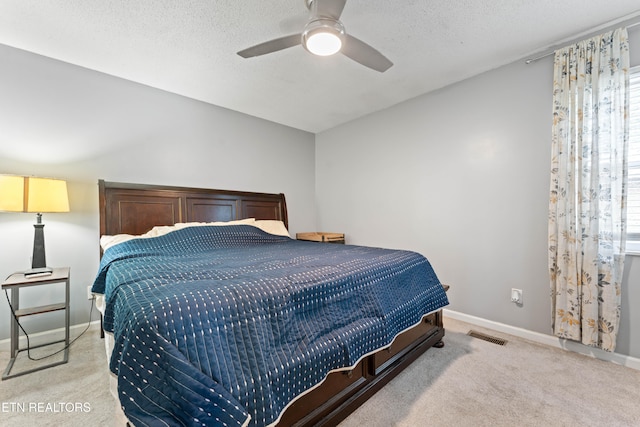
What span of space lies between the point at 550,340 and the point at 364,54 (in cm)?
273

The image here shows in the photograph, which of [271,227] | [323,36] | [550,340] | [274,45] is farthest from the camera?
[271,227]

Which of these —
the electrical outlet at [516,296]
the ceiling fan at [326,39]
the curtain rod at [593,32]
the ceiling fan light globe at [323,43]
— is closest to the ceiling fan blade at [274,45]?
the ceiling fan at [326,39]

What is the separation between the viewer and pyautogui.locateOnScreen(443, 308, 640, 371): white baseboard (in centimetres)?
196

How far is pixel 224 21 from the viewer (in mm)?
1952

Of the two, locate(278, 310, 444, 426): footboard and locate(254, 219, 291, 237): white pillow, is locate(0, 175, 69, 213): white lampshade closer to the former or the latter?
locate(254, 219, 291, 237): white pillow

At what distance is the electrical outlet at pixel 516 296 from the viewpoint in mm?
2480

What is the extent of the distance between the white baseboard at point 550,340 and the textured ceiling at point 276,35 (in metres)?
2.45

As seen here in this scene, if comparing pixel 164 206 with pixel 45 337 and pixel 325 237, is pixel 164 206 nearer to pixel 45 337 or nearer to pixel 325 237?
pixel 45 337

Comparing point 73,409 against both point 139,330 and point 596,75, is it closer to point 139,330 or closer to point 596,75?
point 139,330

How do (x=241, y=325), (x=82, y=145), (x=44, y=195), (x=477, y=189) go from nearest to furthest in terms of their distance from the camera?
1. (x=241, y=325)
2. (x=44, y=195)
3. (x=82, y=145)
4. (x=477, y=189)

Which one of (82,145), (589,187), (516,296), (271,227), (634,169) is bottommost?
(516,296)

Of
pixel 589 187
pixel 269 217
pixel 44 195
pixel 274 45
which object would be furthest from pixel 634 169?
pixel 44 195

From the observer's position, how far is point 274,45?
178cm

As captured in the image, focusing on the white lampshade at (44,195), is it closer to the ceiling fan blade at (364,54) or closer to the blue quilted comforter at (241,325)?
the blue quilted comforter at (241,325)
